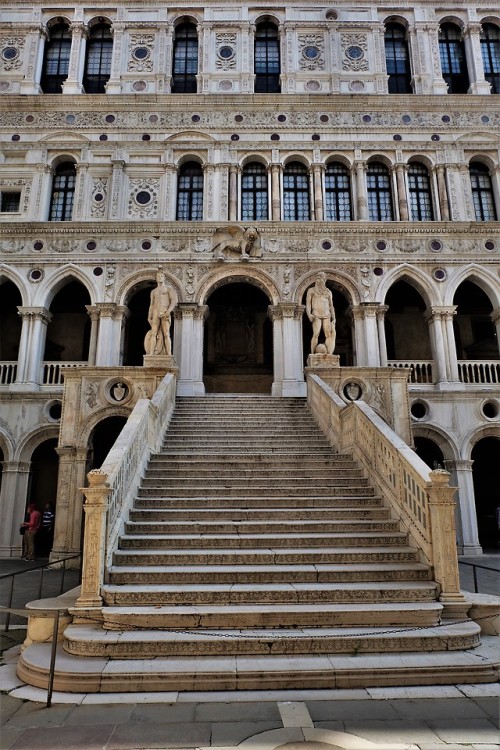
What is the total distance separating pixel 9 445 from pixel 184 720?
48.1ft

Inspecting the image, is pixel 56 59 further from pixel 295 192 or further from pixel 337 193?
pixel 337 193

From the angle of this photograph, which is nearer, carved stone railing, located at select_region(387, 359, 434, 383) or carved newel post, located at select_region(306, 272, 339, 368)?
carved newel post, located at select_region(306, 272, 339, 368)

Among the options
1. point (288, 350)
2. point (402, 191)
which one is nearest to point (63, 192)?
point (288, 350)

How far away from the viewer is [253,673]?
529cm

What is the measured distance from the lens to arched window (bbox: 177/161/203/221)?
2012 cm

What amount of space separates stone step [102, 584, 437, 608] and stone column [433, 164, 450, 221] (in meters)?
16.3

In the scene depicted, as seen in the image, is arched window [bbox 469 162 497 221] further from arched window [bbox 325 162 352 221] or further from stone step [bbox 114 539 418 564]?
stone step [bbox 114 539 418 564]

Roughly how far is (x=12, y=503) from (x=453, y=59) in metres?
23.7

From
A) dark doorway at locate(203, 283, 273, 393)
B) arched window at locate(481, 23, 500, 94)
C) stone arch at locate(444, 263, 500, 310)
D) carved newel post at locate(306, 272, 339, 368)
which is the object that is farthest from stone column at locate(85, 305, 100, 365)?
arched window at locate(481, 23, 500, 94)

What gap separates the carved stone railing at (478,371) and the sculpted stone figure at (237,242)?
27.0ft

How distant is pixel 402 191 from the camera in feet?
66.0

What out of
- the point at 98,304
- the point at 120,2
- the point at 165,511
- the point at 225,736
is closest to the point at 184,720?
the point at 225,736

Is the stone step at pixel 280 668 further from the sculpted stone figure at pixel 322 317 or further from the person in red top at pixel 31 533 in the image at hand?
the person in red top at pixel 31 533

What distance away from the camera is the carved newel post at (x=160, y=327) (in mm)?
15188
